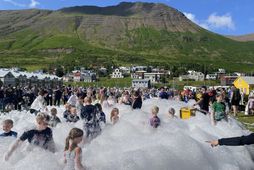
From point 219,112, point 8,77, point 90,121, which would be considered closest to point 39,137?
point 90,121

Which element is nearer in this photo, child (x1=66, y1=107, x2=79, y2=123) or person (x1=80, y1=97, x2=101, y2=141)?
person (x1=80, y1=97, x2=101, y2=141)

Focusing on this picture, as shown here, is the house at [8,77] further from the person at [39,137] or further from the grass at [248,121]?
the person at [39,137]

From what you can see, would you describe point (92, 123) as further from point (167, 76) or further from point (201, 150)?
point (167, 76)

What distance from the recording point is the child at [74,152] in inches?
314

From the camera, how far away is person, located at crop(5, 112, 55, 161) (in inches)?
354

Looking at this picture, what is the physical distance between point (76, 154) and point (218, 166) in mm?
3853

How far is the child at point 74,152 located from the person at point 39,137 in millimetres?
1169

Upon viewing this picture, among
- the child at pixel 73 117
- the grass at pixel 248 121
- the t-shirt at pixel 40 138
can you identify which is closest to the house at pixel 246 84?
the grass at pixel 248 121

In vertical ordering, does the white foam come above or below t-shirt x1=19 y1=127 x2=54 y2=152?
below

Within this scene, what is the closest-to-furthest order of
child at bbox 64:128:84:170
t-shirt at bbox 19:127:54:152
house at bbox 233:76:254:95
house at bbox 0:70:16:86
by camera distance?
child at bbox 64:128:84:170
t-shirt at bbox 19:127:54:152
house at bbox 0:70:16:86
house at bbox 233:76:254:95

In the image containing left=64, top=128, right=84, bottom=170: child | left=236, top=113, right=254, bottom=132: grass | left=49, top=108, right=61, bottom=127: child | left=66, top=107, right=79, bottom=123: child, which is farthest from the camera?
left=236, top=113, right=254, bottom=132: grass

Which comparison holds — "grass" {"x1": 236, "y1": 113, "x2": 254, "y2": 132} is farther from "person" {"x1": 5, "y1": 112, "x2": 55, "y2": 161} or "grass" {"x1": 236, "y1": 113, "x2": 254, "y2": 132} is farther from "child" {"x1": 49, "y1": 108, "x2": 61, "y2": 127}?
"person" {"x1": 5, "y1": 112, "x2": 55, "y2": 161}

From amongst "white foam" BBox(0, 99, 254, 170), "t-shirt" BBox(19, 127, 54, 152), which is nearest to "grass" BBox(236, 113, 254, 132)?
"white foam" BBox(0, 99, 254, 170)

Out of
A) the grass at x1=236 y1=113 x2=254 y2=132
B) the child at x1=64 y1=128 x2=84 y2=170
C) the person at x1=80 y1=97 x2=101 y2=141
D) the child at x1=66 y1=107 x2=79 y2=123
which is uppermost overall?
the child at x1=64 y1=128 x2=84 y2=170
